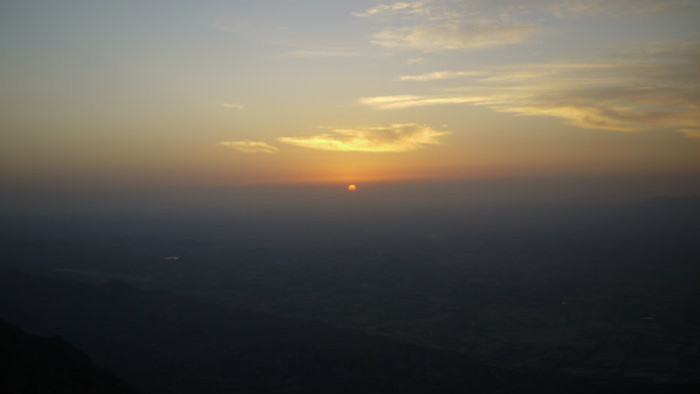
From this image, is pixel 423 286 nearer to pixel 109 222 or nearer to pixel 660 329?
pixel 660 329

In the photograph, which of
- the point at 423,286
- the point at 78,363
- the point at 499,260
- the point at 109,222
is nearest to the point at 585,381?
the point at 78,363

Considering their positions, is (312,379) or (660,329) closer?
(312,379)

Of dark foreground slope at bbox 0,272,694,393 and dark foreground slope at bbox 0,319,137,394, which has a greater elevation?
dark foreground slope at bbox 0,319,137,394

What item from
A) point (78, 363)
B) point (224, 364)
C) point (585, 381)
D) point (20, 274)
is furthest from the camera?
point (20, 274)

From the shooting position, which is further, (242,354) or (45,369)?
(242,354)

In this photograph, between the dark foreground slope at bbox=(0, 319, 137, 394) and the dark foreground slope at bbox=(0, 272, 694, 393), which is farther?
the dark foreground slope at bbox=(0, 272, 694, 393)
